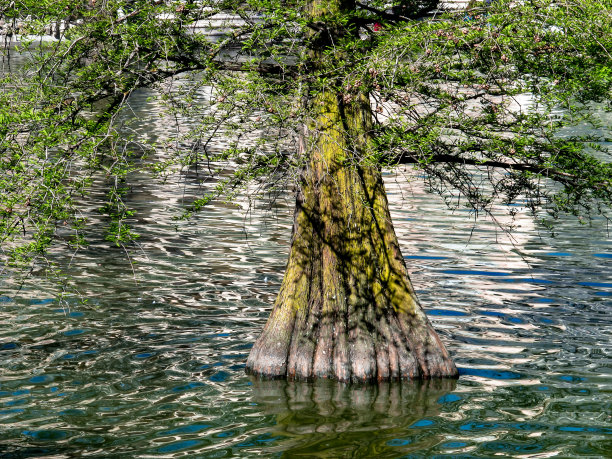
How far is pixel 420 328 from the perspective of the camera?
35.7ft

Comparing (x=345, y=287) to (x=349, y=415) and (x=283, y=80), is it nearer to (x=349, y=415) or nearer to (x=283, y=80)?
(x=349, y=415)

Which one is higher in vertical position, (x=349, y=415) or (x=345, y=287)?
(x=345, y=287)

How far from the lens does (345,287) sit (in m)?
10.7

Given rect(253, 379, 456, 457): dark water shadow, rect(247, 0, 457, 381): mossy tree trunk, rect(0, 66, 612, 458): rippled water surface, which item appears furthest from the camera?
rect(247, 0, 457, 381): mossy tree trunk

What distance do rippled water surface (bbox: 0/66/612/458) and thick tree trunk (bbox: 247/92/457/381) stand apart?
325 mm

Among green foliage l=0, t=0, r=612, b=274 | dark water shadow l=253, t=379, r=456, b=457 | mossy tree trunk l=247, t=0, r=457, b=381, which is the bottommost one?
dark water shadow l=253, t=379, r=456, b=457

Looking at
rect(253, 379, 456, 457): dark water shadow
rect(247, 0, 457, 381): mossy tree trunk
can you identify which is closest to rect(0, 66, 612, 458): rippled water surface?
rect(253, 379, 456, 457): dark water shadow

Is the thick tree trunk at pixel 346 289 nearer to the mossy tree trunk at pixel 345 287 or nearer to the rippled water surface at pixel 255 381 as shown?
the mossy tree trunk at pixel 345 287

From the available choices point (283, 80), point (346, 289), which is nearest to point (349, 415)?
point (346, 289)

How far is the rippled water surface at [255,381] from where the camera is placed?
9.18 metres

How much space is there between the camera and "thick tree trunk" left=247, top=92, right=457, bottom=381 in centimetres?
1061

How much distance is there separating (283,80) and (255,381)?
13.1ft

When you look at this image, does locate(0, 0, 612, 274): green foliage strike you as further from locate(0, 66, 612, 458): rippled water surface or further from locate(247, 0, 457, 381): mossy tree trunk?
locate(0, 66, 612, 458): rippled water surface

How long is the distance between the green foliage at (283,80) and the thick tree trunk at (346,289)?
48 cm
